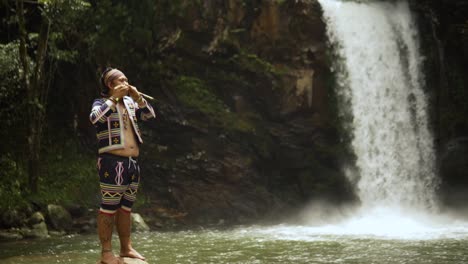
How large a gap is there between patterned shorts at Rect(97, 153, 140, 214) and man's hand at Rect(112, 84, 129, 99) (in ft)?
2.18

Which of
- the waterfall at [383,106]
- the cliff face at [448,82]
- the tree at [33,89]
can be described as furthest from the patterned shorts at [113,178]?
the cliff face at [448,82]

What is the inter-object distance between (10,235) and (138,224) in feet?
10.3

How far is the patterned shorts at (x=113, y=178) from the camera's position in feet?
19.4

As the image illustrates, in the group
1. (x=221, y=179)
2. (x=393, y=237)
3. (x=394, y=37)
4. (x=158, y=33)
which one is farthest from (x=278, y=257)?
Answer: (x=394, y=37)

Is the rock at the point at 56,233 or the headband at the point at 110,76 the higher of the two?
the headband at the point at 110,76

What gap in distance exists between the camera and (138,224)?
13.8 m

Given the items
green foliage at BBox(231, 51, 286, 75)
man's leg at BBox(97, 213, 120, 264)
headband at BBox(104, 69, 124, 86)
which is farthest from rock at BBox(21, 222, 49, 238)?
green foliage at BBox(231, 51, 286, 75)

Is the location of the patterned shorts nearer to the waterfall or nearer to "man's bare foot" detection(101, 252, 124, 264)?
"man's bare foot" detection(101, 252, 124, 264)

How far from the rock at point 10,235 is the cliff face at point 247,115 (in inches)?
179

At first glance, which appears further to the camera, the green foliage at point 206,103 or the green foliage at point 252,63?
the green foliage at point 252,63

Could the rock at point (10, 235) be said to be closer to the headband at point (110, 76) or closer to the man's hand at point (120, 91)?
the headband at point (110, 76)

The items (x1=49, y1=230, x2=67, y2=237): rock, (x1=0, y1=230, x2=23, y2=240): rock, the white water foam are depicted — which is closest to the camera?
(x1=0, y1=230, x2=23, y2=240): rock

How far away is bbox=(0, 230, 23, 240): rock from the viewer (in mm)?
11677

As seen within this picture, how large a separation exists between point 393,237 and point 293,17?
8618 mm
